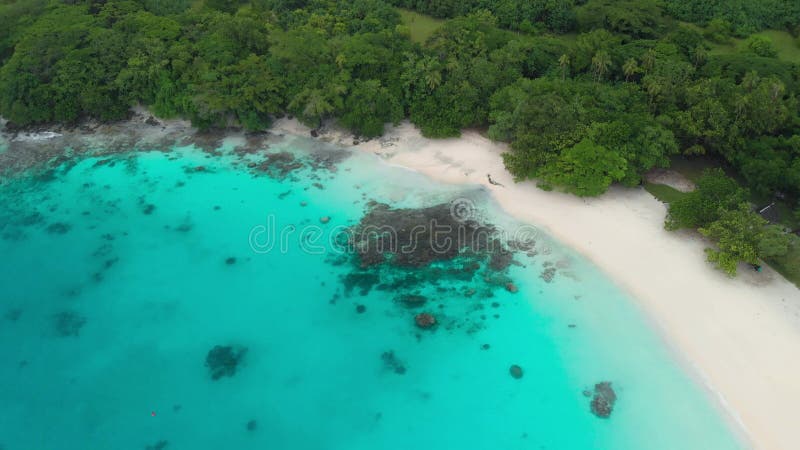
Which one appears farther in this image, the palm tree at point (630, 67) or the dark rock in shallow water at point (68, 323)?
the palm tree at point (630, 67)

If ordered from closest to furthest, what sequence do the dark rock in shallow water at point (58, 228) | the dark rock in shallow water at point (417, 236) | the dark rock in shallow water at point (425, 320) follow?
the dark rock in shallow water at point (425, 320), the dark rock in shallow water at point (417, 236), the dark rock in shallow water at point (58, 228)

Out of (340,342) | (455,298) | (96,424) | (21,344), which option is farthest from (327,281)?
(21,344)

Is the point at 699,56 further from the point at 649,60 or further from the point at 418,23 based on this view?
the point at 418,23

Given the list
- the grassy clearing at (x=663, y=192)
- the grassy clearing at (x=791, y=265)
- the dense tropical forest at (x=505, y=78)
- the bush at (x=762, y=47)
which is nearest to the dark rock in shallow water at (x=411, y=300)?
the dense tropical forest at (x=505, y=78)

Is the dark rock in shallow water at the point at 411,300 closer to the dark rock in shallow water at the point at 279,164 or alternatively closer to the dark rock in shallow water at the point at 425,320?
the dark rock in shallow water at the point at 425,320

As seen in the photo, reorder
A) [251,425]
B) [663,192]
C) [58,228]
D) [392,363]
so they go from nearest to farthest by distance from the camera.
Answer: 1. [251,425]
2. [392,363]
3. [663,192]
4. [58,228]

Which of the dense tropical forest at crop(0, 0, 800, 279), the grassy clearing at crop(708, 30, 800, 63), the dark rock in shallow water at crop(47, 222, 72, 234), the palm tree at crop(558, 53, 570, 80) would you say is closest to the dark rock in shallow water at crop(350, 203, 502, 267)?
the dense tropical forest at crop(0, 0, 800, 279)

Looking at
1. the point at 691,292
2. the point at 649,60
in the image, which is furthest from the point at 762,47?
the point at 691,292

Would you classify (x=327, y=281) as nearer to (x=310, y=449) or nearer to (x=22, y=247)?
(x=310, y=449)
